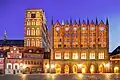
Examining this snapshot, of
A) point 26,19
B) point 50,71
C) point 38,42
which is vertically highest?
point 26,19

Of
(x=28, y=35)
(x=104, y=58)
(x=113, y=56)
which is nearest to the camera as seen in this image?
(x=104, y=58)

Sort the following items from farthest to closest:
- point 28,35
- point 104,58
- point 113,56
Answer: point 28,35 → point 113,56 → point 104,58

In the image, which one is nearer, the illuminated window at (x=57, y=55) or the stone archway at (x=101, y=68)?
the stone archway at (x=101, y=68)

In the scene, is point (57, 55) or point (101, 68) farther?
point (57, 55)

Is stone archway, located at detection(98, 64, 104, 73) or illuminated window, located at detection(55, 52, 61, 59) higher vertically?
illuminated window, located at detection(55, 52, 61, 59)

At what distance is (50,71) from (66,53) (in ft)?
31.3

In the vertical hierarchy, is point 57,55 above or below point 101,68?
above

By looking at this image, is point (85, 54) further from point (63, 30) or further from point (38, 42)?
point (38, 42)

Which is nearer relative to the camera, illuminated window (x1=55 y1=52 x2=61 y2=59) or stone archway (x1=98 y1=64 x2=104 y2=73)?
stone archway (x1=98 y1=64 x2=104 y2=73)

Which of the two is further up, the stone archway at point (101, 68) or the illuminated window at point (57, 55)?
the illuminated window at point (57, 55)

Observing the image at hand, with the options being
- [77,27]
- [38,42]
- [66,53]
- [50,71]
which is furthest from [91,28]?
[38,42]

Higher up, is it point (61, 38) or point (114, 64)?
point (61, 38)

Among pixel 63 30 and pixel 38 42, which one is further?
pixel 38 42

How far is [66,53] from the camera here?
138 metres
